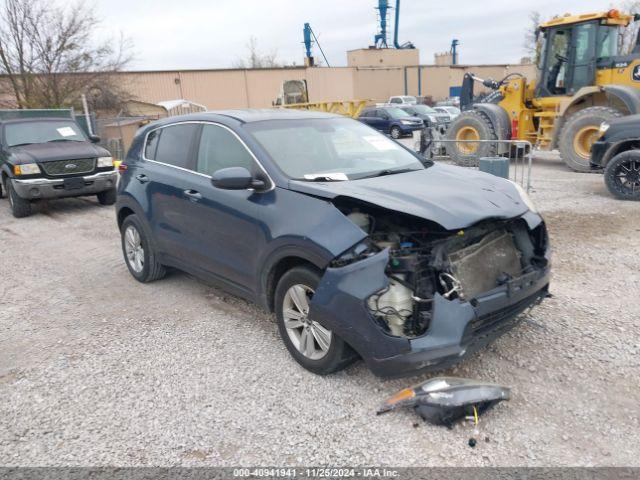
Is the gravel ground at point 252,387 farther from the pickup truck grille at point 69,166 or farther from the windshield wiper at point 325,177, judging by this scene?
the pickup truck grille at point 69,166

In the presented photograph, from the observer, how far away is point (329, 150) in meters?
4.31

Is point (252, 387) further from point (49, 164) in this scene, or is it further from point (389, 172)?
point (49, 164)

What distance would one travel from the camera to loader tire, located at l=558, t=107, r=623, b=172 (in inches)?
425

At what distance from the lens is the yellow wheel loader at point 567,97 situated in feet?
36.3

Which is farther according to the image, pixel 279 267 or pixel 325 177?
pixel 325 177

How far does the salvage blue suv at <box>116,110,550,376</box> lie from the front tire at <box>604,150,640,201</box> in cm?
517

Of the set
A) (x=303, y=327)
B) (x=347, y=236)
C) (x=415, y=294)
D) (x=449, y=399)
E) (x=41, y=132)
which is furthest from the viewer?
(x=41, y=132)

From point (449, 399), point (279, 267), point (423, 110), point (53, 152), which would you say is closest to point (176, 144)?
point (279, 267)

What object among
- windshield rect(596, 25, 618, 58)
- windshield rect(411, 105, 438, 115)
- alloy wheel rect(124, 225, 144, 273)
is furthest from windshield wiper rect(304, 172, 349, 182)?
windshield rect(411, 105, 438, 115)

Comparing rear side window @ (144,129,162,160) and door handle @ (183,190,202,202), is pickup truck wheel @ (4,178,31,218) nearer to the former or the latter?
rear side window @ (144,129,162,160)

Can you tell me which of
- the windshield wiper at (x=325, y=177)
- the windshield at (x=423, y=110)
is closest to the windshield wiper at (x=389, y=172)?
the windshield wiper at (x=325, y=177)

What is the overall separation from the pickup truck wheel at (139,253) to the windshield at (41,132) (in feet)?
19.3

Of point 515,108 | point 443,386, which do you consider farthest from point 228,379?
point 515,108

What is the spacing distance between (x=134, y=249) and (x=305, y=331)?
116 inches
